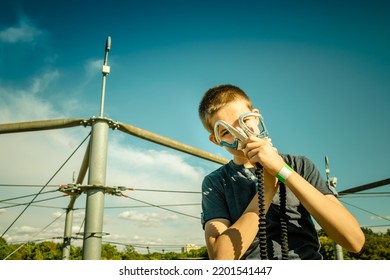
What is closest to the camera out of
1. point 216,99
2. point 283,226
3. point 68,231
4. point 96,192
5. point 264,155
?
point 264,155

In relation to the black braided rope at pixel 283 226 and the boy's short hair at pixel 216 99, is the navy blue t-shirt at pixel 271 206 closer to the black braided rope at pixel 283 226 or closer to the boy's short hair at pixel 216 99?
the black braided rope at pixel 283 226

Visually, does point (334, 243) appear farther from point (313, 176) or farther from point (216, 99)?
point (216, 99)

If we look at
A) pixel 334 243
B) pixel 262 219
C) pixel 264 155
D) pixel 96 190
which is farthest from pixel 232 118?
pixel 334 243

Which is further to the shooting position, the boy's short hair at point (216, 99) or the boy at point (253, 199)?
the boy's short hair at point (216, 99)

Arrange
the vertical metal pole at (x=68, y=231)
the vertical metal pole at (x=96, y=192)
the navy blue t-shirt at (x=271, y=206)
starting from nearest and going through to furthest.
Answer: the navy blue t-shirt at (x=271, y=206) < the vertical metal pole at (x=96, y=192) < the vertical metal pole at (x=68, y=231)

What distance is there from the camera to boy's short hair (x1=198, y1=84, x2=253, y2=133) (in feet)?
4.10

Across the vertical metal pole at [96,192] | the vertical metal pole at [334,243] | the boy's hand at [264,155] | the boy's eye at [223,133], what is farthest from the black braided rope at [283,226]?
the vertical metal pole at [334,243]

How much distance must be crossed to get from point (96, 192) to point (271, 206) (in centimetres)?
115

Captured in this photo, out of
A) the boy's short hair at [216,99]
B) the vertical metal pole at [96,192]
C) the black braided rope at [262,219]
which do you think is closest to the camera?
the black braided rope at [262,219]

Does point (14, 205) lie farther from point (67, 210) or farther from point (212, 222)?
point (212, 222)

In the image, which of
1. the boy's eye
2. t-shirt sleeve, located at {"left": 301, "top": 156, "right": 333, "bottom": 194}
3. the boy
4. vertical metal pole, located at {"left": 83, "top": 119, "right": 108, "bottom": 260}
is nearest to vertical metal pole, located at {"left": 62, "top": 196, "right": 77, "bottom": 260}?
vertical metal pole, located at {"left": 83, "top": 119, "right": 108, "bottom": 260}

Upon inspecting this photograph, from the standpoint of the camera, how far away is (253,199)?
0.93m

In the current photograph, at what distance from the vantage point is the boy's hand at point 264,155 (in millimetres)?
845
